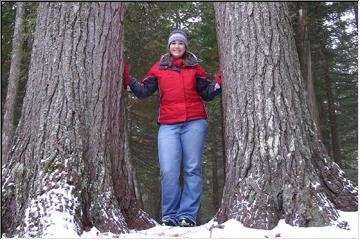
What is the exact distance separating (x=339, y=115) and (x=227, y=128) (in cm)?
1230

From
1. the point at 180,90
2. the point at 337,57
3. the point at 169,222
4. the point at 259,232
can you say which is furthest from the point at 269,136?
the point at 337,57

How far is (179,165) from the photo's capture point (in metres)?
4.87

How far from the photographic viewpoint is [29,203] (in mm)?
3744

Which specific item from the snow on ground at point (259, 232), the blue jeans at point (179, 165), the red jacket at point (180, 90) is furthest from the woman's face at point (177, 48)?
the snow on ground at point (259, 232)

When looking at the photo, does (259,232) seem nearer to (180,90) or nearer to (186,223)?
(186,223)

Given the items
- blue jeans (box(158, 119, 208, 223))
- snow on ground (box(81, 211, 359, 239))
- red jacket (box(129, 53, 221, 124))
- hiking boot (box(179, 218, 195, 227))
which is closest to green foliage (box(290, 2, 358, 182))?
red jacket (box(129, 53, 221, 124))

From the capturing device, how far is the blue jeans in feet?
15.9

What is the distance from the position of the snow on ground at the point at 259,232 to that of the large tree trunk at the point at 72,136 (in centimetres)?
17

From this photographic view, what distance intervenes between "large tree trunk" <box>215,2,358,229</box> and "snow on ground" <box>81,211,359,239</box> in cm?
9

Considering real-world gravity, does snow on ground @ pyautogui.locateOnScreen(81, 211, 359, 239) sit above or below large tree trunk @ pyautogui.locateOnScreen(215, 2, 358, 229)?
below

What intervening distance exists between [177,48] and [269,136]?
1.69 metres

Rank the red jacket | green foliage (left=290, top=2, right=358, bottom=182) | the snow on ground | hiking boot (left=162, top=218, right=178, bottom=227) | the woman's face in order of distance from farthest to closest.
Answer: green foliage (left=290, top=2, right=358, bottom=182) → the woman's face → the red jacket → hiking boot (left=162, top=218, right=178, bottom=227) → the snow on ground

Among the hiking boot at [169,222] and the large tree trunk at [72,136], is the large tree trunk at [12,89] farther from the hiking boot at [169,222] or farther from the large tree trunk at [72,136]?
the hiking boot at [169,222]

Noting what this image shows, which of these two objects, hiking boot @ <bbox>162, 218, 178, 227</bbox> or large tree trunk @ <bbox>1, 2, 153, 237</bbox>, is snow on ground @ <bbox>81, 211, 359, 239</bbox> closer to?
large tree trunk @ <bbox>1, 2, 153, 237</bbox>
